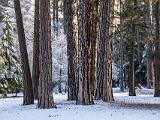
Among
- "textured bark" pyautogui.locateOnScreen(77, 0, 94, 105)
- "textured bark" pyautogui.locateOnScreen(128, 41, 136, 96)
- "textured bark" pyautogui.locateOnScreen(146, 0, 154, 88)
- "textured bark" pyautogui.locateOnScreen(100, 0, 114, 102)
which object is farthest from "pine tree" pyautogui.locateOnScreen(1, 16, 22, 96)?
"textured bark" pyautogui.locateOnScreen(77, 0, 94, 105)

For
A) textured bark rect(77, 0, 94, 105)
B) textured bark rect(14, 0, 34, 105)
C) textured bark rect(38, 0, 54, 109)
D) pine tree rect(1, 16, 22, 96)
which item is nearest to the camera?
textured bark rect(38, 0, 54, 109)

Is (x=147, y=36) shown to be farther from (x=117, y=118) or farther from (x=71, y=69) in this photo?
(x=117, y=118)

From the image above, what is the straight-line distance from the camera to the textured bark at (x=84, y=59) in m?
18.6

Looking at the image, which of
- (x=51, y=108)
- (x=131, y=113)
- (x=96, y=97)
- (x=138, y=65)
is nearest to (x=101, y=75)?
(x=96, y=97)

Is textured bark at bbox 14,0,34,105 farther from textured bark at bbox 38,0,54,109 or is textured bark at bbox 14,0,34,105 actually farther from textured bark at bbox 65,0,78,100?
textured bark at bbox 38,0,54,109

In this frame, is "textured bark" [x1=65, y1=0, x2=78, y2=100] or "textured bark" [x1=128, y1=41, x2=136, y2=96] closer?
"textured bark" [x1=65, y1=0, x2=78, y2=100]

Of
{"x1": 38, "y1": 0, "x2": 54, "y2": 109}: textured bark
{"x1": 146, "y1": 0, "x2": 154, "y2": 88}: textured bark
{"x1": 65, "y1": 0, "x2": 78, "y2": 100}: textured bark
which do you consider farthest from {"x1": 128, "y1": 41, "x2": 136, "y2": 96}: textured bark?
{"x1": 38, "y1": 0, "x2": 54, "y2": 109}: textured bark

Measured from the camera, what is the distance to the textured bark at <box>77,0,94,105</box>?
18.6 meters

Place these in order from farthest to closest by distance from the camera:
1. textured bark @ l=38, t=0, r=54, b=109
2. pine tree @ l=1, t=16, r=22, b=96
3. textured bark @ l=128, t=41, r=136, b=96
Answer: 1. pine tree @ l=1, t=16, r=22, b=96
2. textured bark @ l=128, t=41, r=136, b=96
3. textured bark @ l=38, t=0, r=54, b=109

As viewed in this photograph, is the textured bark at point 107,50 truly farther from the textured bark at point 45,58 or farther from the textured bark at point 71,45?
the textured bark at point 45,58

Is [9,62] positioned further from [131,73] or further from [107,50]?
[107,50]

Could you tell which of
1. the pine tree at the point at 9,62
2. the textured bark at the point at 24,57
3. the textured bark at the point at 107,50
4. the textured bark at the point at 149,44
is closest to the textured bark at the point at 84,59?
the textured bark at the point at 107,50

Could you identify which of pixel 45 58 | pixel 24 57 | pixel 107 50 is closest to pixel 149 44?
pixel 107 50

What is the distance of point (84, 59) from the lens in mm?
18641
